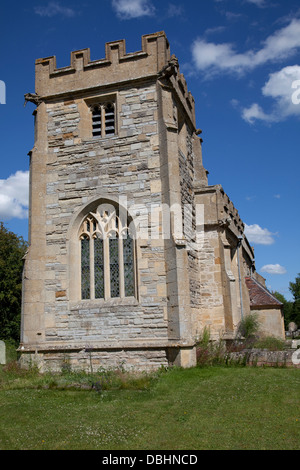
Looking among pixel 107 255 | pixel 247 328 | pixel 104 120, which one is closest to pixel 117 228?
pixel 107 255

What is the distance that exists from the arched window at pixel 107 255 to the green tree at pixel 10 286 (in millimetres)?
12089

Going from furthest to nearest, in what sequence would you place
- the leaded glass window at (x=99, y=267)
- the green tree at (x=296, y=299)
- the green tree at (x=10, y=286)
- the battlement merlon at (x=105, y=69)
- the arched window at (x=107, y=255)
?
the green tree at (x=296, y=299), the green tree at (x=10, y=286), the battlement merlon at (x=105, y=69), the leaded glass window at (x=99, y=267), the arched window at (x=107, y=255)

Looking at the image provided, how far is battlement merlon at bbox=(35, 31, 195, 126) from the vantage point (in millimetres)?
12664

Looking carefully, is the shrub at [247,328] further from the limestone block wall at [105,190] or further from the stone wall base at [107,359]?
the limestone block wall at [105,190]

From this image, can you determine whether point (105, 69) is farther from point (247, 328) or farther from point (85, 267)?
point (247, 328)

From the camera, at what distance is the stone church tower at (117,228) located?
36.9 ft

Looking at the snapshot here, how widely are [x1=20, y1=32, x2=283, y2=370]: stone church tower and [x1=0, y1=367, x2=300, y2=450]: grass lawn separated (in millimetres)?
1375

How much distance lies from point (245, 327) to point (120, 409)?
8.08 m

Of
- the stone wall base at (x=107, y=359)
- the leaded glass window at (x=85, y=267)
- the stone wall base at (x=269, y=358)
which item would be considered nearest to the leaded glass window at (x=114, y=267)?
the leaded glass window at (x=85, y=267)

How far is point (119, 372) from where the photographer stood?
10648mm

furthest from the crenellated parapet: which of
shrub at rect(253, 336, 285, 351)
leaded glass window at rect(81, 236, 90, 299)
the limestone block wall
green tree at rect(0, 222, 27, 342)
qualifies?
green tree at rect(0, 222, 27, 342)

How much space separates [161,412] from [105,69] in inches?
409

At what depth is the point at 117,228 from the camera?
Answer: 1235 centimetres
